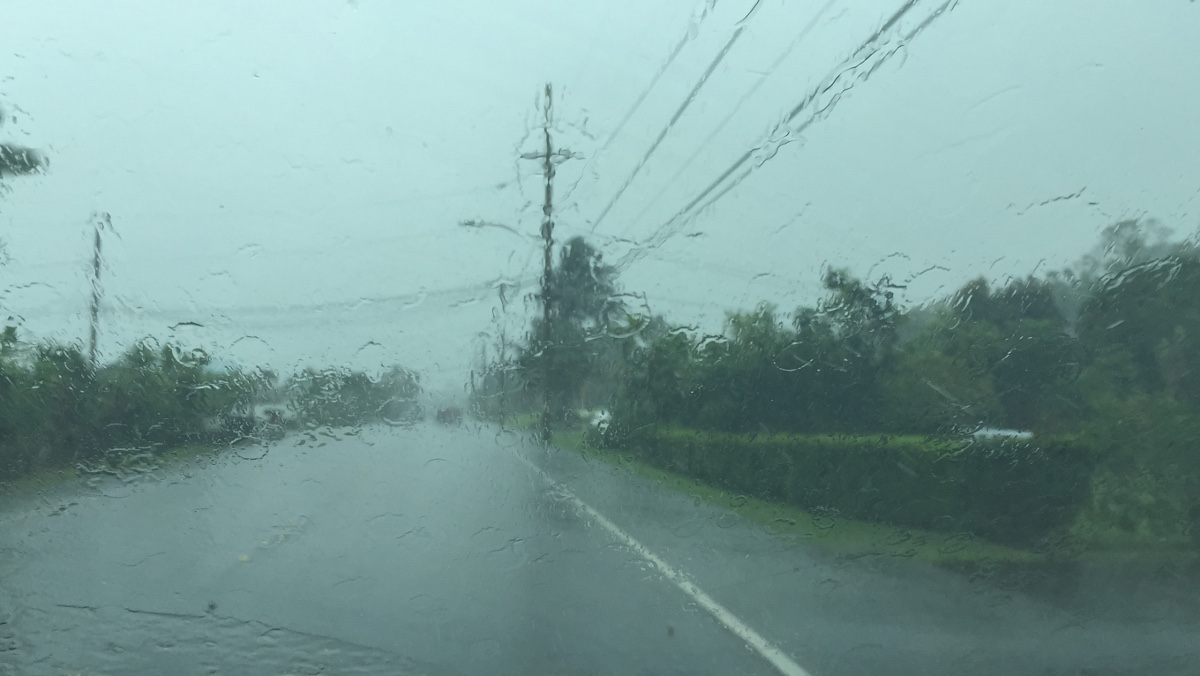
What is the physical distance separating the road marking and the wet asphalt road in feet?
0.17

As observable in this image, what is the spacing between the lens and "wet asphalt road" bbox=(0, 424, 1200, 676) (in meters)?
6.99

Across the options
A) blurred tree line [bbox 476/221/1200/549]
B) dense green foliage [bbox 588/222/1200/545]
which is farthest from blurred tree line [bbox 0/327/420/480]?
dense green foliage [bbox 588/222/1200/545]

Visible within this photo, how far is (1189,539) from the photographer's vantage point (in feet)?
30.8

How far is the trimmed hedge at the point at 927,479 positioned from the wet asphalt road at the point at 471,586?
511 mm

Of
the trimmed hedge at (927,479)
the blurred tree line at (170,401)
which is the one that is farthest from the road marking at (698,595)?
the blurred tree line at (170,401)

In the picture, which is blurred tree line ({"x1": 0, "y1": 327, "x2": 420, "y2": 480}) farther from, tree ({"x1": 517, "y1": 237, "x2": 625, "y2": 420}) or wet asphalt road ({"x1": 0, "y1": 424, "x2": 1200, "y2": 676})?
tree ({"x1": 517, "y1": 237, "x2": 625, "y2": 420})

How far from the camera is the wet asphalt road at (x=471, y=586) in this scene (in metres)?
6.99

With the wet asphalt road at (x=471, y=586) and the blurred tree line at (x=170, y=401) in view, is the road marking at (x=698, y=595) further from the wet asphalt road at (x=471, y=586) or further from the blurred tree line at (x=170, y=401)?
the blurred tree line at (x=170, y=401)

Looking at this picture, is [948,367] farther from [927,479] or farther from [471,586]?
[471,586]

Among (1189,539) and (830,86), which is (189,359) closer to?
(830,86)

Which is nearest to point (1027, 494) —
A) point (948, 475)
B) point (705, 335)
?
point (948, 475)

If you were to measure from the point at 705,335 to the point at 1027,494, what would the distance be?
3.31 meters

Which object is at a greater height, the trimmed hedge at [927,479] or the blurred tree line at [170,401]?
the blurred tree line at [170,401]

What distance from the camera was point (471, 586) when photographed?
28.6 ft
